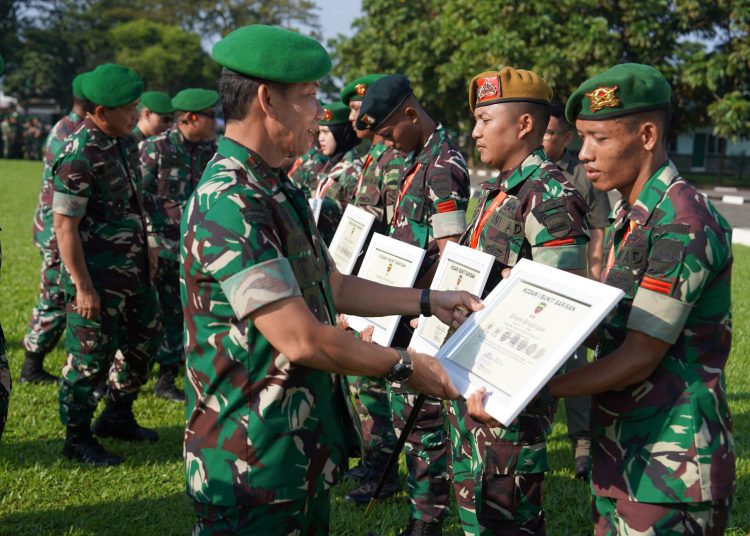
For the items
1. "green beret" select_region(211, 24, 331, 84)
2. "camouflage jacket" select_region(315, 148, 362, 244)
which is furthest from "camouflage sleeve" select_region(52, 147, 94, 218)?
"green beret" select_region(211, 24, 331, 84)

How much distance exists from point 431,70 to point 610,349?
32.1 metres

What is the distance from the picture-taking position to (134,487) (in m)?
4.99

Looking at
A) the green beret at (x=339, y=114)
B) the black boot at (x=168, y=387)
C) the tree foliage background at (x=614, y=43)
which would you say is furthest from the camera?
the tree foliage background at (x=614, y=43)

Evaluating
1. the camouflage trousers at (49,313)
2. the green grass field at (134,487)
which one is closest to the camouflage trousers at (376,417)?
the green grass field at (134,487)

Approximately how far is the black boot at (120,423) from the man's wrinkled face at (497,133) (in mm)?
3331

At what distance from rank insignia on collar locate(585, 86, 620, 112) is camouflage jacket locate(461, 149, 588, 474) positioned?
606mm

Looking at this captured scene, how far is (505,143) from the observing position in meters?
3.60

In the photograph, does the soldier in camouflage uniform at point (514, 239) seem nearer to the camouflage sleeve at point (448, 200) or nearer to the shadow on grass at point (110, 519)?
the camouflage sleeve at point (448, 200)

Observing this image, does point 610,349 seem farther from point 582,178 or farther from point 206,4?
point 206,4

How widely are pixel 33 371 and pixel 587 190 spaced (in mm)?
4768

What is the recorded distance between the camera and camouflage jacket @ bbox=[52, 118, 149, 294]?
4988mm

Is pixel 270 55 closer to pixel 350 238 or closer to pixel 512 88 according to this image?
pixel 512 88

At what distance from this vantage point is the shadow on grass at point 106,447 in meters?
5.32

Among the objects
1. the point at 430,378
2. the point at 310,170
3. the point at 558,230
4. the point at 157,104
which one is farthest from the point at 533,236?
the point at 157,104
